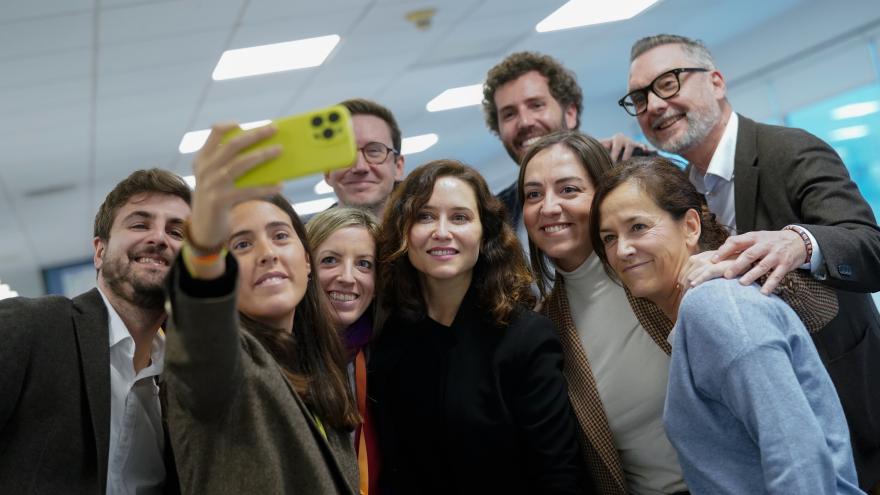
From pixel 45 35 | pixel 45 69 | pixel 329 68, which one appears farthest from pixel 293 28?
pixel 45 69

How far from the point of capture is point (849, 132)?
7.04m

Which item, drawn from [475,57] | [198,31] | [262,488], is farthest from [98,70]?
[262,488]

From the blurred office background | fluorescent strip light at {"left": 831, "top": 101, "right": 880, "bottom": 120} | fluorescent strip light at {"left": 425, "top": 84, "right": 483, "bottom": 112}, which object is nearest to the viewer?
the blurred office background

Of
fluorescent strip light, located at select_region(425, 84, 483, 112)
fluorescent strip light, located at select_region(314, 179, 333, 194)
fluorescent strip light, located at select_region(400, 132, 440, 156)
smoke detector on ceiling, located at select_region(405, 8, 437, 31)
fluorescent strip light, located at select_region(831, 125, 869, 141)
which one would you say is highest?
smoke detector on ceiling, located at select_region(405, 8, 437, 31)

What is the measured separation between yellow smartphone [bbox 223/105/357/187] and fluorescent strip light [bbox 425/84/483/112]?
652cm

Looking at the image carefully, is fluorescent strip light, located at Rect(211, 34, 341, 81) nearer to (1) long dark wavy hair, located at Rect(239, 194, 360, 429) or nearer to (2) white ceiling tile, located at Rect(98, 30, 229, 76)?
(2) white ceiling tile, located at Rect(98, 30, 229, 76)

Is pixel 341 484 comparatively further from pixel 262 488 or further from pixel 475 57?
pixel 475 57

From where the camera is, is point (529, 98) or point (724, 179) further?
point (529, 98)

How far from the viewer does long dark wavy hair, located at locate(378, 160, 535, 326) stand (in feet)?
8.20

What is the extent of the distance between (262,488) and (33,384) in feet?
1.95

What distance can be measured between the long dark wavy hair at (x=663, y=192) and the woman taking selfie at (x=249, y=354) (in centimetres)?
79

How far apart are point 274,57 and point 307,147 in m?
4.66

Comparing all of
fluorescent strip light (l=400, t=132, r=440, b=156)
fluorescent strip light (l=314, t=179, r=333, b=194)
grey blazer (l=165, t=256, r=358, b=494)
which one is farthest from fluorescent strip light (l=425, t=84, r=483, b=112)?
grey blazer (l=165, t=256, r=358, b=494)

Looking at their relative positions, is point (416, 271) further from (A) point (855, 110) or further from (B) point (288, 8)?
(A) point (855, 110)
